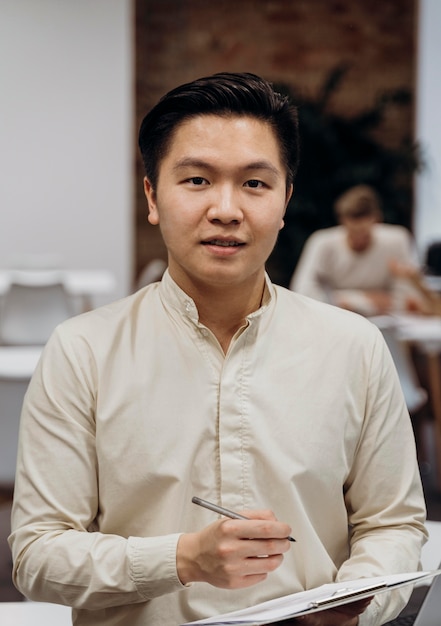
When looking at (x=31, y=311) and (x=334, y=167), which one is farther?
(x=334, y=167)

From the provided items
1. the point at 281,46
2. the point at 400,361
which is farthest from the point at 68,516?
the point at 281,46

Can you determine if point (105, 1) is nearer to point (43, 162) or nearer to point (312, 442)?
point (43, 162)

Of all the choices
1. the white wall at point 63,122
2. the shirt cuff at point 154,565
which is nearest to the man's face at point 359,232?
the white wall at point 63,122

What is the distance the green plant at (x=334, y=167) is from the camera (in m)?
8.25

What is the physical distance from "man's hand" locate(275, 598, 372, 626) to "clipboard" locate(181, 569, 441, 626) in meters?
0.01

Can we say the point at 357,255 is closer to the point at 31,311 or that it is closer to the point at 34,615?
the point at 31,311

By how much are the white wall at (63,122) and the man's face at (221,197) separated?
6.24 m

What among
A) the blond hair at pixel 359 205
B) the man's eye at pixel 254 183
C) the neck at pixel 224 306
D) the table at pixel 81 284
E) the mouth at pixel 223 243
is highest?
the man's eye at pixel 254 183

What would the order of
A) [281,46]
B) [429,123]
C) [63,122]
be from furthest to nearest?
1. [281,46]
2. [429,123]
3. [63,122]

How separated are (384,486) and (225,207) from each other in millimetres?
450

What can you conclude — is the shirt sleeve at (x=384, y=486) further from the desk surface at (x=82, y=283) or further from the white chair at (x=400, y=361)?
the desk surface at (x=82, y=283)

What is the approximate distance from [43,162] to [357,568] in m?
6.43

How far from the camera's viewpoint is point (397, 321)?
168 inches

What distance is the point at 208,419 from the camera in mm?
1366
